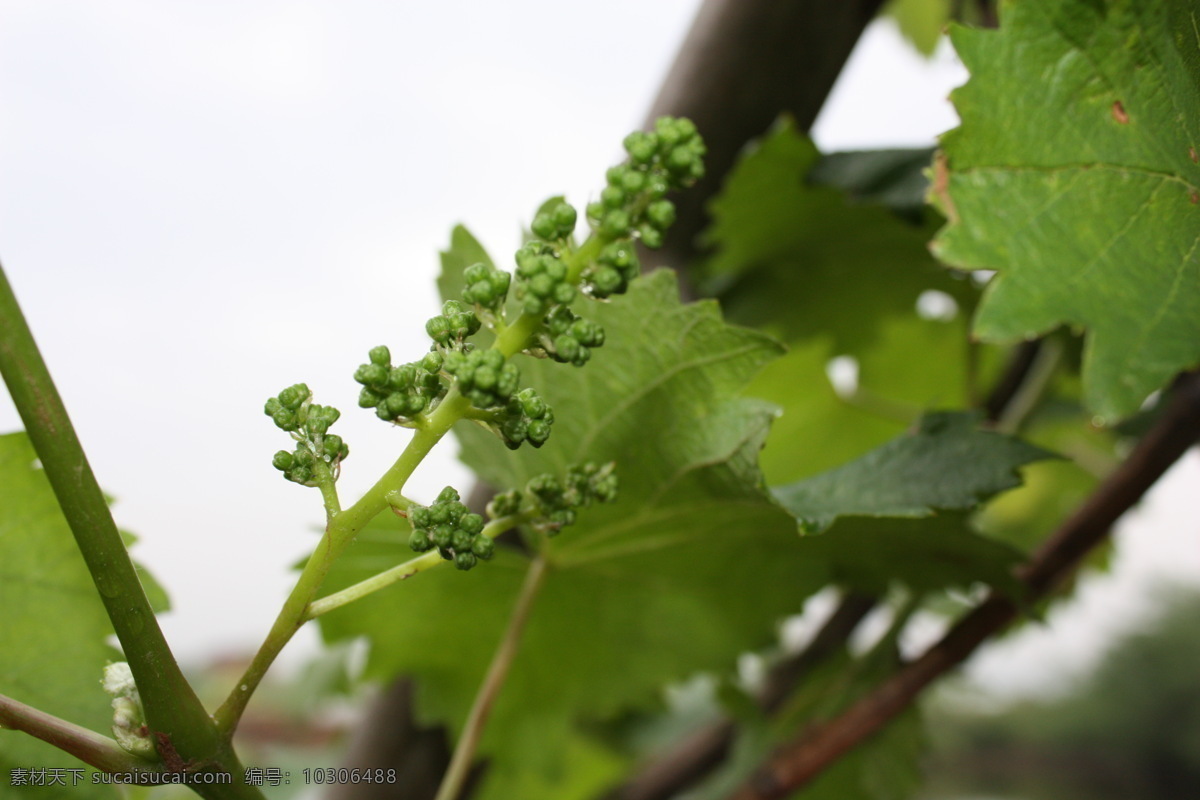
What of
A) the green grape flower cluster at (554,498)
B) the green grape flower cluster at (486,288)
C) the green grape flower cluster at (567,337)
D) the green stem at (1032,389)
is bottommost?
the green stem at (1032,389)

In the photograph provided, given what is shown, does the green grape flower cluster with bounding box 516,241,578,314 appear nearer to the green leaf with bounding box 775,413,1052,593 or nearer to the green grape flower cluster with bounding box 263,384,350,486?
the green grape flower cluster with bounding box 263,384,350,486

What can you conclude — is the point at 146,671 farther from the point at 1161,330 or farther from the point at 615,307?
the point at 1161,330

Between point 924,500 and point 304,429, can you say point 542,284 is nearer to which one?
point 304,429

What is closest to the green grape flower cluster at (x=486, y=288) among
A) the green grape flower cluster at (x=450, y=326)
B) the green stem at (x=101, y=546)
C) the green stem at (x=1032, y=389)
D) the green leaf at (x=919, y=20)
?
the green grape flower cluster at (x=450, y=326)

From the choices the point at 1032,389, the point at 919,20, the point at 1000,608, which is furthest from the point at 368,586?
the point at 919,20

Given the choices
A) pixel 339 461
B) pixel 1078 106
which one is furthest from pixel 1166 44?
pixel 339 461

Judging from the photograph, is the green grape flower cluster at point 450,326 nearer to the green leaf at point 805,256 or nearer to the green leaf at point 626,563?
the green leaf at point 626,563
